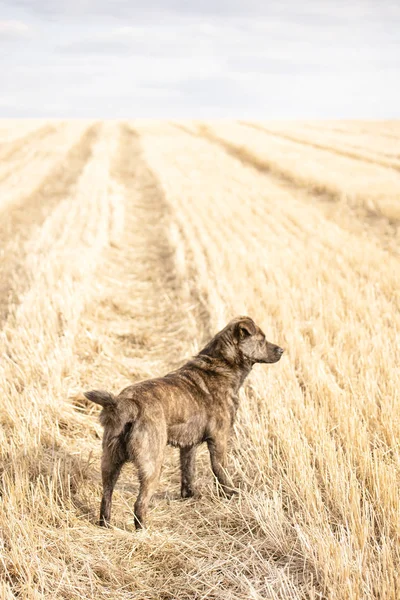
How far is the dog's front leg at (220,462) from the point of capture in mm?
4078

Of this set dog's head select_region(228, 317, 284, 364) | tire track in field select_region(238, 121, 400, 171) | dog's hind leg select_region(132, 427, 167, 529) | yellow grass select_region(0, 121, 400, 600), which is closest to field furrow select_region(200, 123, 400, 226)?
tire track in field select_region(238, 121, 400, 171)

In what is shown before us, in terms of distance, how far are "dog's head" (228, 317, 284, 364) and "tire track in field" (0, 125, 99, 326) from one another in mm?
4195

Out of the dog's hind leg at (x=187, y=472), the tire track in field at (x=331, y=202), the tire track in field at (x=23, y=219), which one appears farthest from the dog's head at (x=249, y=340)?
the tire track in field at (x=331, y=202)

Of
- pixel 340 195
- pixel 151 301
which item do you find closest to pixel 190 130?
pixel 340 195

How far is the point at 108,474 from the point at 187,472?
0.76m

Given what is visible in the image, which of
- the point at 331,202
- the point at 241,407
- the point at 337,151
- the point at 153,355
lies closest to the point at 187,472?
the point at 241,407

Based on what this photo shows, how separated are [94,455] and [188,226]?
9.63 metres

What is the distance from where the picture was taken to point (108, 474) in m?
3.58

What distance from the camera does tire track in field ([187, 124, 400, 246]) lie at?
13.6 m

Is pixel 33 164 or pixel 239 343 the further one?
pixel 33 164

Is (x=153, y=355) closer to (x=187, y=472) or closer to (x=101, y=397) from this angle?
(x=187, y=472)

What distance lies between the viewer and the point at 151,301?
30.5ft

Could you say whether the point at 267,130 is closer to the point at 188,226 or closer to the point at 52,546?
the point at 188,226

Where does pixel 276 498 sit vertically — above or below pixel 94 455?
above
